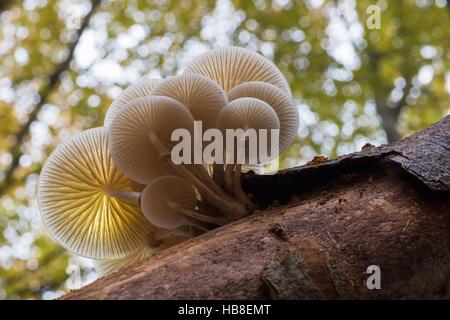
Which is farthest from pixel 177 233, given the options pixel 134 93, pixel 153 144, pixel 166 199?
pixel 134 93

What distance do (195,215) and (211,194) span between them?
0.10m

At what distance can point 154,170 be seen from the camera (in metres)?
2.04

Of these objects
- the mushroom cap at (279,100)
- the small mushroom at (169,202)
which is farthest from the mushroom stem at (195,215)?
the mushroom cap at (279,100)

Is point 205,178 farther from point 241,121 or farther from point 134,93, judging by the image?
point 134,93

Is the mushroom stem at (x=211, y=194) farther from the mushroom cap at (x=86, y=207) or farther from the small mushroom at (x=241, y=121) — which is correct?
the mushroom cap at (x=86, y=207)

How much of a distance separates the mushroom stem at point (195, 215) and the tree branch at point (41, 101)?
5.69m

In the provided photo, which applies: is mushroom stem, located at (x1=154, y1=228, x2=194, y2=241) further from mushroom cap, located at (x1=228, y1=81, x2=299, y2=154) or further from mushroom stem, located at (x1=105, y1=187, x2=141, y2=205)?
mushroom cap, located at (x1=228, y1=81, x2=299, y2=154)

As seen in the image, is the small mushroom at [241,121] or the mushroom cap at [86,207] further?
the mushroom cap at [86,207]

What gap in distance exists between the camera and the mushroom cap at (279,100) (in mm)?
2061

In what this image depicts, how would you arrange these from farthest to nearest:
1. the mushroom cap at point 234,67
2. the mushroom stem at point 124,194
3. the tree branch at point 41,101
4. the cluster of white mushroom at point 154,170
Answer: the tree branch at point 41,101 < the mushroom cap at point 234,67 < the mushroom stem at point 124,194 < the cluster of white mushroom at point 154,170

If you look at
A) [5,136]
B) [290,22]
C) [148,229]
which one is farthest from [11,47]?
[148,229]

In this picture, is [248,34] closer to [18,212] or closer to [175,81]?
[18,212]

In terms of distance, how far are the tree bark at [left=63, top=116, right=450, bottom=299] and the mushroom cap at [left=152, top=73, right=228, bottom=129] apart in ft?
1.41

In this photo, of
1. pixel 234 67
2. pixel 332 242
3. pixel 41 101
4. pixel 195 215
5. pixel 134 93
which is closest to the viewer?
pixel 332 242
